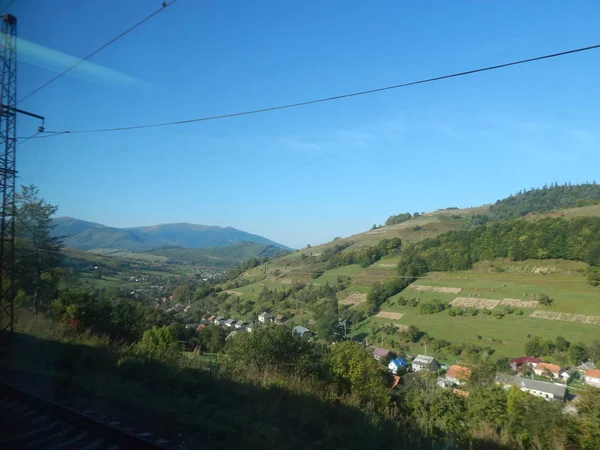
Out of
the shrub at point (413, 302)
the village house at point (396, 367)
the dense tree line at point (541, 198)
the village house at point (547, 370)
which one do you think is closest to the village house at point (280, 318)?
the shrub at point (413, 302)

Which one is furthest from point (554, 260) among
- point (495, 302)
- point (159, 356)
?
point (159, 356)

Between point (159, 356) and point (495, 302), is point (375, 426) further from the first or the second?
point (495, 302)

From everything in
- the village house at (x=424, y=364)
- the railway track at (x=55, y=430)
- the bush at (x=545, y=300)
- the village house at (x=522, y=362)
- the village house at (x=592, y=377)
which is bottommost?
the village house at (x=424, y=364)

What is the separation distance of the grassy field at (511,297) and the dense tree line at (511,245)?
91cm

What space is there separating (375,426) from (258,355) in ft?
13.9

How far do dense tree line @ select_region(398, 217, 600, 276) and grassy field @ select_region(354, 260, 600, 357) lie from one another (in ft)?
2.97

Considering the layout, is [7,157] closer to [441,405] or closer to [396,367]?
[441,405]

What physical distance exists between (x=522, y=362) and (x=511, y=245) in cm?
1889

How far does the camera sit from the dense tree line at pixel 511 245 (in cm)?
3278

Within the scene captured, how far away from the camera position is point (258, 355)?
26.8ft

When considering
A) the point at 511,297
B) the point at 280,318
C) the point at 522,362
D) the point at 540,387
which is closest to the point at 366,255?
the point at 280,318

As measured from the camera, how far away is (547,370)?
64.4 feet

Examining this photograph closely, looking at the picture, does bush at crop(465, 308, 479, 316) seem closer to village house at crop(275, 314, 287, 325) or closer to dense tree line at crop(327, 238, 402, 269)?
village house at crop(275, 314, 287, 325)

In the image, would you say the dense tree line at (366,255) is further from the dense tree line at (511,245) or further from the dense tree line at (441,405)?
the dense tree line at (441,405)
